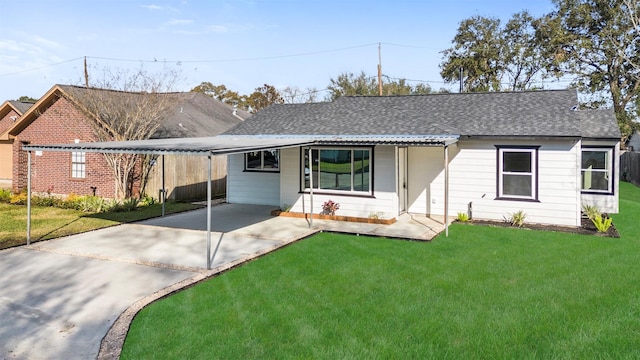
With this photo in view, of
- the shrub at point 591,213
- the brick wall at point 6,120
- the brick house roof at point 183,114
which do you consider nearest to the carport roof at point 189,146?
the shrub at point 591,213

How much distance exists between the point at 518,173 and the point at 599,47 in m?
26.2

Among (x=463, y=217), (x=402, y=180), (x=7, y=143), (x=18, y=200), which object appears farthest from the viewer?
(x=7, y=143)

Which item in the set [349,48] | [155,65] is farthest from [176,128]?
[349,48]

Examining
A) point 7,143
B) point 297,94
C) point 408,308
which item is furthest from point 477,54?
point 408,308

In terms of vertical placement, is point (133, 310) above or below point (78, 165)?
below

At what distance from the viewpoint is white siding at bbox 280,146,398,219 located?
11.9m

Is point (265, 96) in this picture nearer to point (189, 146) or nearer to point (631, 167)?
point (631, 167)

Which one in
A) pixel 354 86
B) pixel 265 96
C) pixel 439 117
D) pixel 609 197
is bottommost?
pixel 609 197

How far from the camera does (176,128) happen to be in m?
19.9

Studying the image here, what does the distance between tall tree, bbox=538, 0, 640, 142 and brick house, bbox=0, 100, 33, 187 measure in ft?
117

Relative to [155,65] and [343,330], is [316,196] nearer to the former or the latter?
[343,330]

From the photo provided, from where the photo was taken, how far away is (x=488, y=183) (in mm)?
12047

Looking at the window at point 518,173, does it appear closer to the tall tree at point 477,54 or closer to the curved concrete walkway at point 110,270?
the curved concrete walkway at point 110,270

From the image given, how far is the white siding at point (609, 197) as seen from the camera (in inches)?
517
